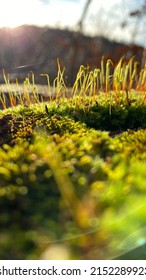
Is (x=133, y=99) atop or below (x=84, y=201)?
atop

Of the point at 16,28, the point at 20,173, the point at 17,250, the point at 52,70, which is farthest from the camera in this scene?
the point at 16,28

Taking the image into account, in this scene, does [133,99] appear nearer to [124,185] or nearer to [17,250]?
[124,185]

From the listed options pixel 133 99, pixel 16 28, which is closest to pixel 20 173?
pixel 133 99

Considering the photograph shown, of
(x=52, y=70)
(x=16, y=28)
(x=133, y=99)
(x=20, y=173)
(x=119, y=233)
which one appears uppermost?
(x=16, y=28)

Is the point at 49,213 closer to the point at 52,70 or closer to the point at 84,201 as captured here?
the point at 84,201

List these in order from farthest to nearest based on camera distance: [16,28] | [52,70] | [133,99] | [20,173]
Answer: [16,28]
[52,70]
[133,99]
[20,173]

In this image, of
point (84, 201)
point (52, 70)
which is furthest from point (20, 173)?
point (52, 70)
